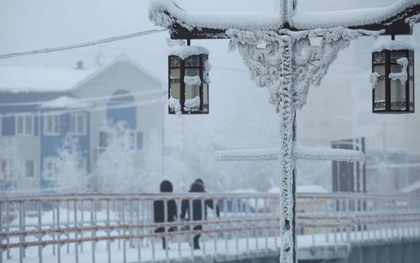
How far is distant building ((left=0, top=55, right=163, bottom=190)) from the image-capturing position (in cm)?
4431

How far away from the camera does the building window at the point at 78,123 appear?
45938 millimetres

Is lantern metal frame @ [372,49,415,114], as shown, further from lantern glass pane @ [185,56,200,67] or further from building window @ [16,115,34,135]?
building window @ [16,115,34,135]

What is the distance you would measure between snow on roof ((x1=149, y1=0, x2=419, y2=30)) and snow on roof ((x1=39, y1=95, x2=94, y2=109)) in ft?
122

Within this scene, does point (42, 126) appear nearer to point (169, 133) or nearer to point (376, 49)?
point (169, 133)

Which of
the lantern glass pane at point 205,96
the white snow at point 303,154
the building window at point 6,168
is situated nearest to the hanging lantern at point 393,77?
the white snow at point 303,154

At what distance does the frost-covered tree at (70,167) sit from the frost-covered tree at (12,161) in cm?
208

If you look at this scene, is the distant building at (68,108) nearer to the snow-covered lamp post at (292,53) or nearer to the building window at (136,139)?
the building window at (136,139)

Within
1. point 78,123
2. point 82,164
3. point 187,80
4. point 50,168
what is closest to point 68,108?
point 78,123

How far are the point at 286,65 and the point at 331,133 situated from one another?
44.5 m

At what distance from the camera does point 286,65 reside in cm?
709

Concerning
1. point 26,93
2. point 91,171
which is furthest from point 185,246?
point 91,171

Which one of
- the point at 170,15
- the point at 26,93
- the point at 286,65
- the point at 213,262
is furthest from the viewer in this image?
the point at 26,93

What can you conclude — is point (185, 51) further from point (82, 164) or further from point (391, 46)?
point (82, 164)

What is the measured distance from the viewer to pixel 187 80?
745 centimetres
